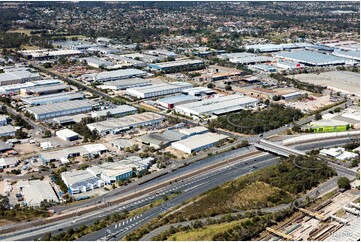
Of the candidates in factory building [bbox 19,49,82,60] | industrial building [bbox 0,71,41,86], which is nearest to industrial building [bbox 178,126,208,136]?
industrial building [bbox 0,71,41,86]

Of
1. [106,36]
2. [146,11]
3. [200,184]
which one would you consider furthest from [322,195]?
[146,11]

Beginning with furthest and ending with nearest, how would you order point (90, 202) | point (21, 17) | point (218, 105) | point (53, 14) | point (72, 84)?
point (53, 14)
point (21, 17)
point (72, 84)
point (218, 105)
point (90, 202)

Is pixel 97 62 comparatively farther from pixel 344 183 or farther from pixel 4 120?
pixel 344 183

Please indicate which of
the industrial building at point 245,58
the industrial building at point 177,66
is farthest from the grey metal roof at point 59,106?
the industrial building at point 245,58

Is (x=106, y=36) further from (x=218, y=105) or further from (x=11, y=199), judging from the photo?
(x=11, y=199)

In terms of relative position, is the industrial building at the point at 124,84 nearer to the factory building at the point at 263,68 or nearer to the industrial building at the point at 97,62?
the industrial building at the point at 97,62

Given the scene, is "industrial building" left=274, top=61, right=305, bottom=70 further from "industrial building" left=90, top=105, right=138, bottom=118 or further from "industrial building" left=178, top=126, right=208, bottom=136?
"industrial building" left=178, top=126, right=208, bottom=136
